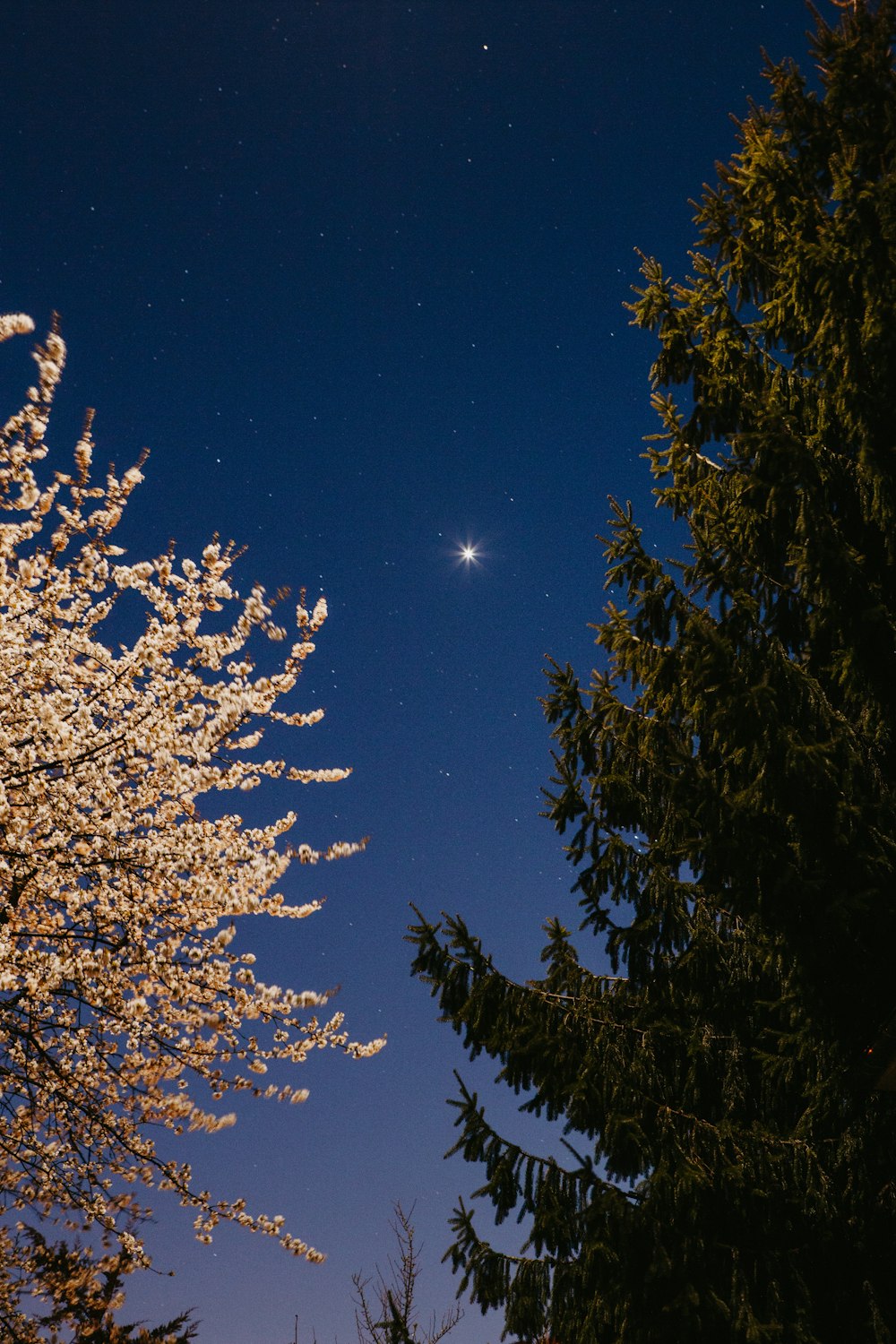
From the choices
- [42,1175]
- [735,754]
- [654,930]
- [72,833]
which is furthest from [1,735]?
[735,754]

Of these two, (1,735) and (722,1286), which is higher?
(1,735)

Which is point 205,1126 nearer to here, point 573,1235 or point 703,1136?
point 573,1235

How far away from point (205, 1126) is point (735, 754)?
7209mm

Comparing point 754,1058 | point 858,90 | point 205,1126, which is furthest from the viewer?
point 205,1126

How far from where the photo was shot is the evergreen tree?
3.93 m

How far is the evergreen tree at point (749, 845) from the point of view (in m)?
3.93

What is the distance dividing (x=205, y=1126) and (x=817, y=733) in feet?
24.6

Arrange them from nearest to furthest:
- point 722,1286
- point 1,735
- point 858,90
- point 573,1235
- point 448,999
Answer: point 722,1286 < point 573,1235 < point 448,999 < point 858,90 < point 1,735

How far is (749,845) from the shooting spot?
13.4ft

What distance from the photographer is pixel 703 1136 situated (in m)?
4.29

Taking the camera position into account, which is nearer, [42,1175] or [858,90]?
[858,90]

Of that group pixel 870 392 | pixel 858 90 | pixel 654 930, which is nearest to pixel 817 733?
pixel 654 930

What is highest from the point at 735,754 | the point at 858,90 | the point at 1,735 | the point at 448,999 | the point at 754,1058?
the point at 858,90

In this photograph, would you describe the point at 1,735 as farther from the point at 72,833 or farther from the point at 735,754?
the point at 735,754
